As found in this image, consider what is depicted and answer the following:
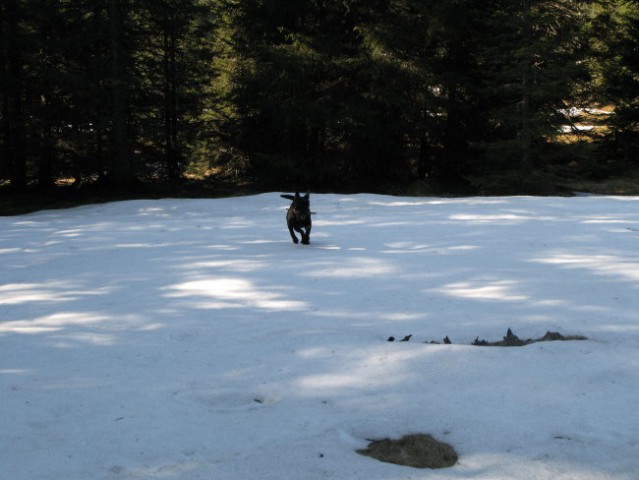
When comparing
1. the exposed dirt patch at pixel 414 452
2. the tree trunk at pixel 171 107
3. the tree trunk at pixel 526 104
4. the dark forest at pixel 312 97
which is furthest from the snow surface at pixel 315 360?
the tree trunk at pixel 171 107

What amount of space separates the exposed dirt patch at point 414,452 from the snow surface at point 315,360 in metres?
0.07

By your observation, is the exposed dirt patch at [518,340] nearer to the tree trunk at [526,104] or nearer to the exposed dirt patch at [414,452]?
the exposed dirt patch at [414,452]

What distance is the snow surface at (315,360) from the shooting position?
2.94 meters

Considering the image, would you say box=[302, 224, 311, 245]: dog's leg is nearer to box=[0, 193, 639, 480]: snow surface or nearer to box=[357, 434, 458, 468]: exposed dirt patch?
box=[0, 193, 639, 480]: snow surface

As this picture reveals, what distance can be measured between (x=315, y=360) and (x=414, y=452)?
1373 mm

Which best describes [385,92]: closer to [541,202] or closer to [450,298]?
[541,202]

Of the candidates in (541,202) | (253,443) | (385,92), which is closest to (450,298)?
(253,443)

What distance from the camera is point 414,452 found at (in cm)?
300

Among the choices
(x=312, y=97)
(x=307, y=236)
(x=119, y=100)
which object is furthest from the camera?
(x=312, y=97)

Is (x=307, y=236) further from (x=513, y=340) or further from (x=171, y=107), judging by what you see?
(x=171, y=107)

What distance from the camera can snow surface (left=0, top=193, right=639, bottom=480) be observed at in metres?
2.94

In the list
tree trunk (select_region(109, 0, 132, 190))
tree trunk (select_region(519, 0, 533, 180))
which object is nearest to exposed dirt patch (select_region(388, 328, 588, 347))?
tree trunk (select_region(519, 0, 533, 180))

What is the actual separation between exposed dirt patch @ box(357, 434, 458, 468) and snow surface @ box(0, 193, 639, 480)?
2.8 inches

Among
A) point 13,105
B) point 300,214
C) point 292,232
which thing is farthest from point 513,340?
point 13,105
